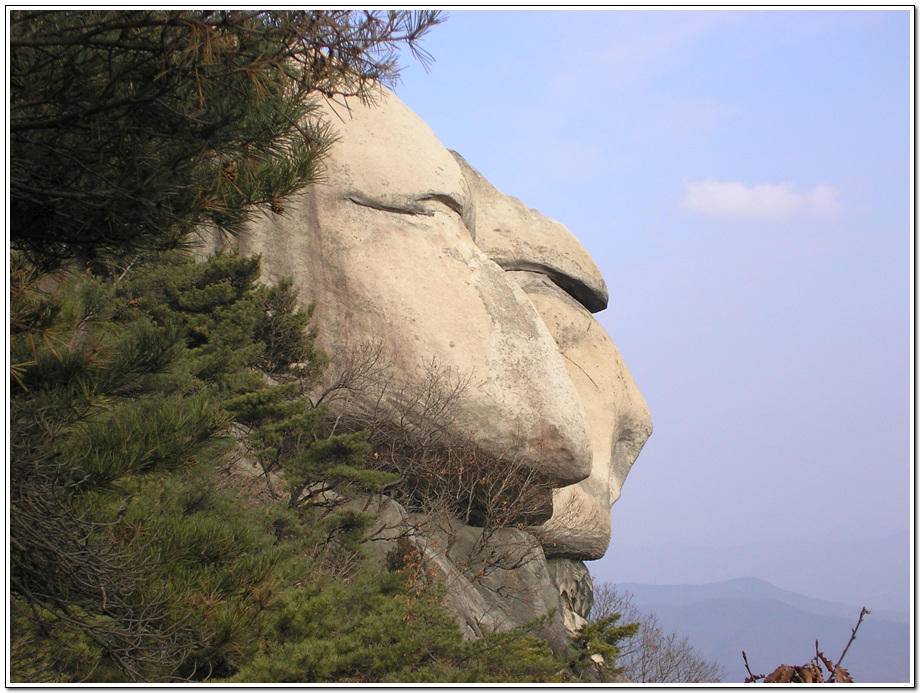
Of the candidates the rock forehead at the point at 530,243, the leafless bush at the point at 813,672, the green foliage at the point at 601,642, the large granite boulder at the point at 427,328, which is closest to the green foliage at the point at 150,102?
the leafless bush at the point at 813,672

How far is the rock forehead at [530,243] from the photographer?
16875 mm

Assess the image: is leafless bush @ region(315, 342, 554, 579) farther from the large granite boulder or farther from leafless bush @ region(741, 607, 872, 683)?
leafless bush @ region(741, 607, 872, 683)

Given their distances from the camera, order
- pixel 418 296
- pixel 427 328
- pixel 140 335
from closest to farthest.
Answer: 1. pixel 140 335
2. pixel 427 328
3. pixel 418 296

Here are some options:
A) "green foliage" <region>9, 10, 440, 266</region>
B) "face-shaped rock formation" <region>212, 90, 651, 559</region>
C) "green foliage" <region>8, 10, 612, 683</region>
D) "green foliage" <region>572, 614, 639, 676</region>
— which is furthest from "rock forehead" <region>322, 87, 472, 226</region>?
"green foliage" <region>9, 10, 440, 266</region>

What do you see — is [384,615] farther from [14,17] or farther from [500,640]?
[14,17]

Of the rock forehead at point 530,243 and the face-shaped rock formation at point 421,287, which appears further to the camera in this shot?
the rock forehead at point 530,243

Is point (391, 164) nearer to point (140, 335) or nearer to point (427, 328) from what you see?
point (427, 328)

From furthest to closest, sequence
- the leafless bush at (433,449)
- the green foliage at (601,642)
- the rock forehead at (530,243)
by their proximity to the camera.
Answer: the rock forehead at (530,243) < the leafless bush at (433,449) < the green foliage at (601,642)

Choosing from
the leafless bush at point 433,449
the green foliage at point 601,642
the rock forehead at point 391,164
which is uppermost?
the rock forehead at point 391,164

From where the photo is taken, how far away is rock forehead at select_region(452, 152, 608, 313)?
16.9 m

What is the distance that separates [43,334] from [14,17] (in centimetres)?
141

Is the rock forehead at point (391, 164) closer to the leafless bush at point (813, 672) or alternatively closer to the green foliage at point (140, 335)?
the green foliage at point (140, 335)

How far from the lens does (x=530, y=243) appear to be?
17.1 metres

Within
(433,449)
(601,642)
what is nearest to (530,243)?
(433,449)
